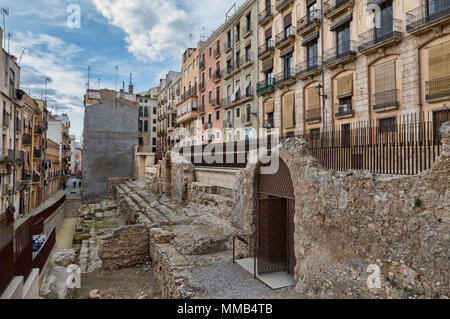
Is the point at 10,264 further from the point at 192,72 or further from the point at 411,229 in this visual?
the point at 192,72

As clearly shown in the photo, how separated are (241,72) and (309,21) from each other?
356 inches

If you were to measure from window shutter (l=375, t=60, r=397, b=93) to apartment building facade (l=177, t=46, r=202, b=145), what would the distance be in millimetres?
22367

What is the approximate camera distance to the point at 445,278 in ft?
14.0

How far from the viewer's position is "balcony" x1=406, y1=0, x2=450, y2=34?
12437 millimetres

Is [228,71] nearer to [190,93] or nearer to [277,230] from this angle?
[190,93]

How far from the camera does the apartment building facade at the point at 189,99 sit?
117 feet

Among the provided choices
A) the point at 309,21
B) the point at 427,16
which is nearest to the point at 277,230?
the point at 427,16

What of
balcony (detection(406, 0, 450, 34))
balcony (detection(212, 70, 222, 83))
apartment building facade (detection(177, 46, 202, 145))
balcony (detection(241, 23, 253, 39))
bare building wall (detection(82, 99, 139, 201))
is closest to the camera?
balcony (detection(406, 0, 450, 34))

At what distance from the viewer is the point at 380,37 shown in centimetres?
1489

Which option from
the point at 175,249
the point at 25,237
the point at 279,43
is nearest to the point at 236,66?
the point at 279,43

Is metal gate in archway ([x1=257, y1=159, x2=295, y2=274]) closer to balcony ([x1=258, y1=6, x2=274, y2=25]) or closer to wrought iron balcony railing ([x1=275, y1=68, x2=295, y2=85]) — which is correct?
wrought iron balcony railing ([x1=275, y1=68, x2=295, y2=85])

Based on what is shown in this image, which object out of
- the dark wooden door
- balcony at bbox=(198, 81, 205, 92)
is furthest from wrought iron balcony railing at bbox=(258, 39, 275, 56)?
the dark wooden door
